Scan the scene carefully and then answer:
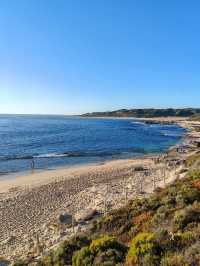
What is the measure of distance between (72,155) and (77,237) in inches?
1522

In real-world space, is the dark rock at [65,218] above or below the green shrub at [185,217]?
below

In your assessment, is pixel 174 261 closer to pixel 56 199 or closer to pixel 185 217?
pixel 185 217

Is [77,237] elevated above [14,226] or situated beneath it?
elevated above

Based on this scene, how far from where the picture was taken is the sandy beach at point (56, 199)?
53.2 feet

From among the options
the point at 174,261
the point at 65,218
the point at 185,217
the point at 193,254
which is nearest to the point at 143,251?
the point at 174,261

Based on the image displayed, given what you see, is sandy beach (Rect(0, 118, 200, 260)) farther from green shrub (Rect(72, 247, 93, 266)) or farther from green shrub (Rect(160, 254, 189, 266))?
green shrub (Rect(160, 254, 189, 266))

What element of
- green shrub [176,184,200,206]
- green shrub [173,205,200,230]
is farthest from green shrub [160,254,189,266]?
green shrub [176,184,200,206]

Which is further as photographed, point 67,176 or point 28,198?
point 67,176

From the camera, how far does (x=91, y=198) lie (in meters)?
22.9

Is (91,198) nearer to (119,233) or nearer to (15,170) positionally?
(119,233)

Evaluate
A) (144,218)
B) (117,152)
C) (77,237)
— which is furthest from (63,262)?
(117,152)

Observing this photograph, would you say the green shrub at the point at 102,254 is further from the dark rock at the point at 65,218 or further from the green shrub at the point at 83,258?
the dark rock at the point at 65,218

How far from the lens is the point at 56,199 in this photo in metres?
23.4

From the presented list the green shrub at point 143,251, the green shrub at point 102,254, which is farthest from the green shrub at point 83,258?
the green shrub at point 143,251
